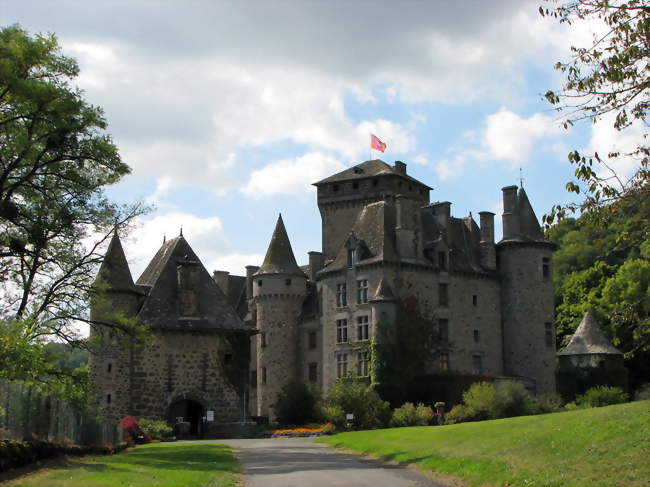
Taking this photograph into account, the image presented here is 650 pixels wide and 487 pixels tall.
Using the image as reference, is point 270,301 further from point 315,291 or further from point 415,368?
point 415,368

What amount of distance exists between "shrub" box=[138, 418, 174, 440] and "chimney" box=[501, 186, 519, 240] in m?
28.8

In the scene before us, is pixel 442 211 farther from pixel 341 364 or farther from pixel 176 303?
pixel 176 303

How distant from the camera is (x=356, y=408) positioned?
151 feet

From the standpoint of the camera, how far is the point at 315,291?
206 feet

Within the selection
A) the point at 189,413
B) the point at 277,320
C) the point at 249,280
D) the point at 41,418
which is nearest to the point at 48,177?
the point at 41,418

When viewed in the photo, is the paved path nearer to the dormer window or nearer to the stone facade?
the stone facade

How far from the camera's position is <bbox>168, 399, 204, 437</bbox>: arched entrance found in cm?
4753

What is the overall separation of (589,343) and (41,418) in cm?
4221

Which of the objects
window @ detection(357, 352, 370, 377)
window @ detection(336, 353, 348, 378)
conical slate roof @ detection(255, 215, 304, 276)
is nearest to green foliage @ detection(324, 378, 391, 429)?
window @ detection(357, 352, 370, 377)

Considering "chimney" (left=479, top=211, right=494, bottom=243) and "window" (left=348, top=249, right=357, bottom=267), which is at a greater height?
"chimney" (left=479, top=211, right=494, bottom=243)

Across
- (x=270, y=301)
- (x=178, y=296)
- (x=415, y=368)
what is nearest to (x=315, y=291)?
(x=270, y=301)

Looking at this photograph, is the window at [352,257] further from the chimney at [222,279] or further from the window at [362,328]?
the chimney at [222,279]

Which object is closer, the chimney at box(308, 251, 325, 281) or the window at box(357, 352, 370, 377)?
the window at box(357, 352, 370, 377)

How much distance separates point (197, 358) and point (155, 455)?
67.9 ft
